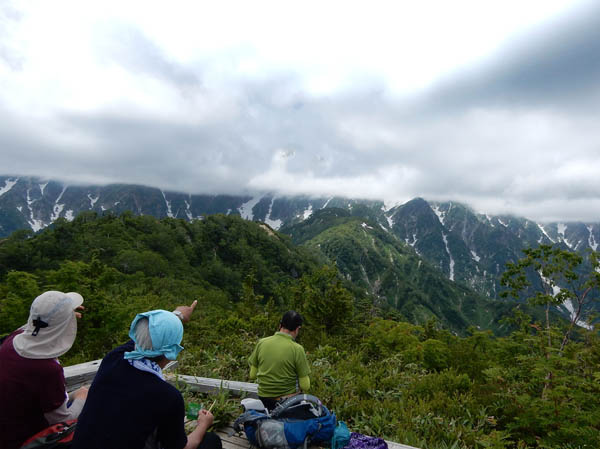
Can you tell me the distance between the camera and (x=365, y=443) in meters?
3.80

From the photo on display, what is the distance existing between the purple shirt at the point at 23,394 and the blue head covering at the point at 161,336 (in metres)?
1.26

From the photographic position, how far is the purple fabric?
3.71 meters

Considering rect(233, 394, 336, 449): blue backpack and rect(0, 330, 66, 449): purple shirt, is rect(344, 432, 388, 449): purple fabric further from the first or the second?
rect(0, 330, 66, 449): purple shirt

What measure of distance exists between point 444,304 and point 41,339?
208073 mm

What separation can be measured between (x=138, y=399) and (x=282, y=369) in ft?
7.85

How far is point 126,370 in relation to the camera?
2607 mm

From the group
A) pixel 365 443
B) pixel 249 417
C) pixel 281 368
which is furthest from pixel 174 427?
pixel 365 443

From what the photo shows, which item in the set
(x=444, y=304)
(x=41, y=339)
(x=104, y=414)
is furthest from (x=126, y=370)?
(x=444, y=304)

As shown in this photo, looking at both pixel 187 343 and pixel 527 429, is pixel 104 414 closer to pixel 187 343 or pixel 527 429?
pixel 527 429

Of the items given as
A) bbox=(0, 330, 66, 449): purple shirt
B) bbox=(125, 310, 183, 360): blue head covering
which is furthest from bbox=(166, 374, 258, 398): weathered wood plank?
bbox=(125, 310, 183, 360): blue head covering

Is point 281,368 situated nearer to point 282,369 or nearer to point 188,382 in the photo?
point 282,369

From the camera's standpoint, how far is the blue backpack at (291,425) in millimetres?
3652

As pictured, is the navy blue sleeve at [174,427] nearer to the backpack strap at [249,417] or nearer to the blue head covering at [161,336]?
the blue head covering at [161,336]

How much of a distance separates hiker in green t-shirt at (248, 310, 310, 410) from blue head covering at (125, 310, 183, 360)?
201 cm
